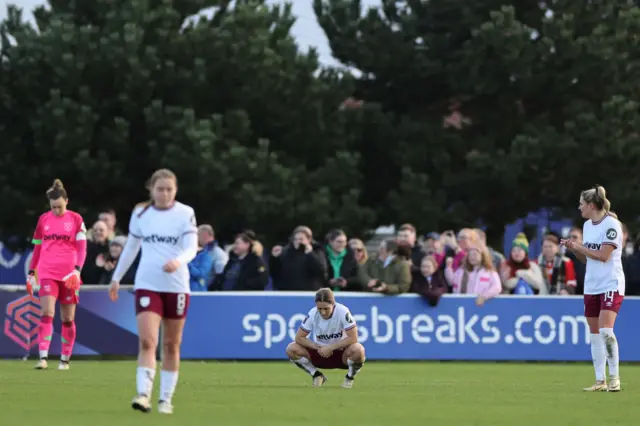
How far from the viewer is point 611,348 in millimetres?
15883

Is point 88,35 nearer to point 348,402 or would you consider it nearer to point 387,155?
point 387,155

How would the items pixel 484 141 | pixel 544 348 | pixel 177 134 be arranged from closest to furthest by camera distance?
pixel 544 348
pixel 177 134
pixel 484 141

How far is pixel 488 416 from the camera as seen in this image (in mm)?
12438

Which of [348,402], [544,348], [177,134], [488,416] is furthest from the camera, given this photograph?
[177,134]

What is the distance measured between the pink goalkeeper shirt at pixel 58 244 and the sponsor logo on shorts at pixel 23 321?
365 cm

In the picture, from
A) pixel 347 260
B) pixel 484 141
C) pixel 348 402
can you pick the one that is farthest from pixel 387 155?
pixel 348 402

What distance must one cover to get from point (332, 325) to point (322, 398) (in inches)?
84.5

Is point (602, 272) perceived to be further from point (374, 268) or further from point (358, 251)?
point (358, 251)

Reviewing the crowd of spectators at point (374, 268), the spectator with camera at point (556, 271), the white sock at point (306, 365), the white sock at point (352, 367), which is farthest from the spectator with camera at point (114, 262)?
the white sock at point (352, 367)

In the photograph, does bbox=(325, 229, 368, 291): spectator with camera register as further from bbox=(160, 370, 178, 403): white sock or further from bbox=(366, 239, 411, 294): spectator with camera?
bbox=(160, 370, 178, 403): white sock

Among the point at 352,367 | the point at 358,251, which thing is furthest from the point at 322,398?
the point at 358,251

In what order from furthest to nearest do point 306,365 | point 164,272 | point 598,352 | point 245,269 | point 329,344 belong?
point 245,269 → point 306,365 → point 329,344 → point 598,352 → point 164,272

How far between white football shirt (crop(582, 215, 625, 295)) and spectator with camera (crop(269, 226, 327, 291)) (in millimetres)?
7921

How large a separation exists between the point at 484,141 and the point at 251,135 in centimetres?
548
